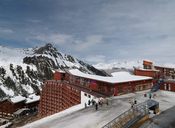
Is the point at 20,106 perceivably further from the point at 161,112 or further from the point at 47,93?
the point at 161,112

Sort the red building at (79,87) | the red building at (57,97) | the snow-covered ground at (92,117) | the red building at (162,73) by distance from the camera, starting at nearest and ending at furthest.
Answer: the snow-covered ground at (92,117), the red building at (79,87), the red building at (162,73), the red building at (57,97)


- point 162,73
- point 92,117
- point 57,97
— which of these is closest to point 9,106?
point 57,97

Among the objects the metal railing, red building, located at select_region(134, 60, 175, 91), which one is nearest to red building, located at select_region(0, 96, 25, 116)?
red building, located at select_region(134, 60, 175, 91)

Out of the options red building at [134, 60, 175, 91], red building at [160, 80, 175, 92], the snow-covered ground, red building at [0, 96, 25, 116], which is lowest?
red building at [0, 96, 25, 116]

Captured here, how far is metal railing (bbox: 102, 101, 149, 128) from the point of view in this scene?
27203 millimetres

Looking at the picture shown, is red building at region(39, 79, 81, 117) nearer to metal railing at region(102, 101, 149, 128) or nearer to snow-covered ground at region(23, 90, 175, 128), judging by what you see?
snow-covered ground at region(23, 90, 175, 128)

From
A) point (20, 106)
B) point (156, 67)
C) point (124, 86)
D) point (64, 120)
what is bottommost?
point (20, 106)

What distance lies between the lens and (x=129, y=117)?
31.0m

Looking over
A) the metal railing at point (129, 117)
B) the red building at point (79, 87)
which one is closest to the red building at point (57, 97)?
the red building at point (79, 87)

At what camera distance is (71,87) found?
202ft

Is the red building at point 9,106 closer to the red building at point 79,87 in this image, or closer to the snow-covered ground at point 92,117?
the red building at point 79,87

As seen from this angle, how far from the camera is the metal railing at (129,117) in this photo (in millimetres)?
27203

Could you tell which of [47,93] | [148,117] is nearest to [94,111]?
[148,117]

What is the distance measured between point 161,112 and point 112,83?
48.3 feet
